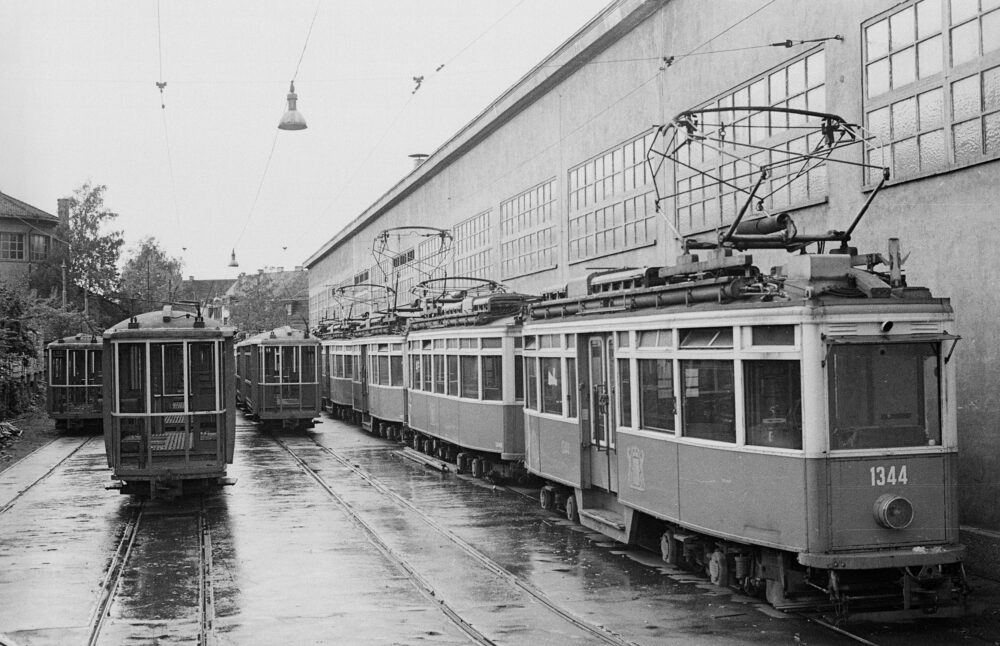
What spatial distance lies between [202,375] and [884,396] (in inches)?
379

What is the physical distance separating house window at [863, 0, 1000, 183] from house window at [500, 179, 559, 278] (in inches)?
506

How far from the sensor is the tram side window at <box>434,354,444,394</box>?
1966cm

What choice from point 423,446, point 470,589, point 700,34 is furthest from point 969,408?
point 423,446

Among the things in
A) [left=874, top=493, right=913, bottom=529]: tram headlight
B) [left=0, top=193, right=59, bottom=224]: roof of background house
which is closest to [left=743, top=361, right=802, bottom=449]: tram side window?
[left=874, top=493, right=913, bottom=529]: tram headlight

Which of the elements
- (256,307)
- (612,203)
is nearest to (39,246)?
(256,307)

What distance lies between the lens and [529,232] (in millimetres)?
26984

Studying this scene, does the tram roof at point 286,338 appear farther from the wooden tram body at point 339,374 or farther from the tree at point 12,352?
the tree at point 12,352

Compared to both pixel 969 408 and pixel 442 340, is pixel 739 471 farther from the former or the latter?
pixel 442 340

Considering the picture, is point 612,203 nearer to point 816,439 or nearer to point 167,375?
point 167,375

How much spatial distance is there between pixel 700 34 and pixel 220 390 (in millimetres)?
8856

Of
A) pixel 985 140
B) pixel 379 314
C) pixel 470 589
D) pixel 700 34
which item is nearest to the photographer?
pixel 470 589

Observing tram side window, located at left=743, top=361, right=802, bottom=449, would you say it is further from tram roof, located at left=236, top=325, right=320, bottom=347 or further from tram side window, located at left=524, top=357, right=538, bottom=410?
tram roof, located at left=236, top=325, right=320, bottom=347

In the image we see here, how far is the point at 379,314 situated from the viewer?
29328 mm

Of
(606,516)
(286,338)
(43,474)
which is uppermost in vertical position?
(286,338)
